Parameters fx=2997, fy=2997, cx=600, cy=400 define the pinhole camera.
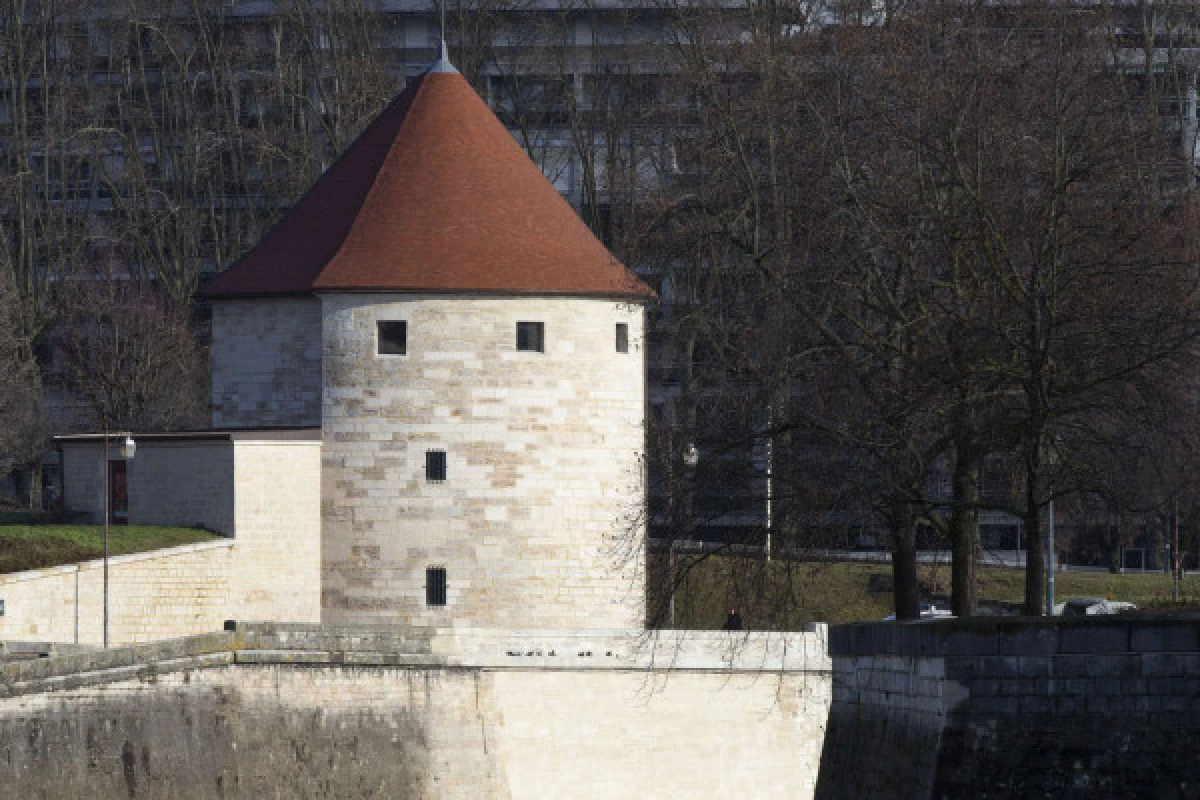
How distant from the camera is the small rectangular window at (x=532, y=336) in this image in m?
46.3

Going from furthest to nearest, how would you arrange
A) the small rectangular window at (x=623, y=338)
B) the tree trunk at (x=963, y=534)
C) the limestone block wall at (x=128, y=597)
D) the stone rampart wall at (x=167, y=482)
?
the small rectangular window at (x=623, y=338), the stone rampart wall at (x=167, y=482), the limestone block wall at (x=128, y=597), the tree trunk at (x=963, y=534)

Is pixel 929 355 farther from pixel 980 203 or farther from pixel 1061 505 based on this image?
pixel 1061 505

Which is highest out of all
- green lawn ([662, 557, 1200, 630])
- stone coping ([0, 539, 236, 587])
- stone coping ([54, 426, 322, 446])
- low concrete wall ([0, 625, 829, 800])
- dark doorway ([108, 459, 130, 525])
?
stone coping ([54, 426, 322, 446])

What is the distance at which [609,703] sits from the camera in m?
40.7

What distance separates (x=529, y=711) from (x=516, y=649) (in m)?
0.86

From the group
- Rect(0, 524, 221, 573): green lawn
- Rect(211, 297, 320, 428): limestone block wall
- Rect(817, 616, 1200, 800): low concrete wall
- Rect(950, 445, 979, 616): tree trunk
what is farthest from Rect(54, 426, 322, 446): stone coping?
Rect(817, 616, 1200, 800): low concrete wall

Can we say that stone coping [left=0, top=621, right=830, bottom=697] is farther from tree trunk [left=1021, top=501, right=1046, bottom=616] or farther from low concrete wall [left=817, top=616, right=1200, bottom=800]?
low concrete wall [left=817, top=616, right=1200, bottom=800]

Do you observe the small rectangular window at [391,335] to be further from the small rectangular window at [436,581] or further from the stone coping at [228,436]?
the small rectangular window at [436,581]

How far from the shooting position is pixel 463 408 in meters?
45.7

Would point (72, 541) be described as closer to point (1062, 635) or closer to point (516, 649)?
point (516, 649)

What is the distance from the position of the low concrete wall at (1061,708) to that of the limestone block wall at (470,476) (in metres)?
22.1

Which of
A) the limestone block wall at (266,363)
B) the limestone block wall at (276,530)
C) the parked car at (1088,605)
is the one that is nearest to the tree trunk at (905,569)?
the limestone block wall at (276,530)

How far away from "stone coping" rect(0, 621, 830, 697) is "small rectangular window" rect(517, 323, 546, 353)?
6588mm

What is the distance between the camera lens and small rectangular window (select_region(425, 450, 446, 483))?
45531 millimetres
